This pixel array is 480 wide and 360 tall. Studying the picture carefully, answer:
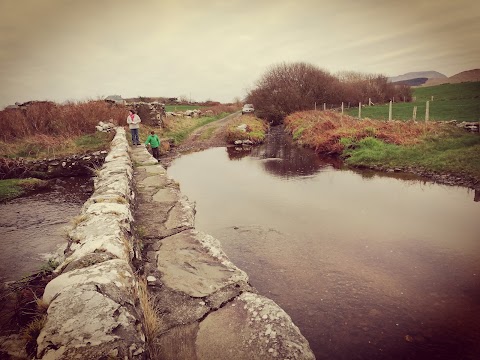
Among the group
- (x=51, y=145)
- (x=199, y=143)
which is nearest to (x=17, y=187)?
(x=51, y=145)

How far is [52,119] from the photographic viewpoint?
599 inches

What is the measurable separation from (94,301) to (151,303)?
34.6 inches

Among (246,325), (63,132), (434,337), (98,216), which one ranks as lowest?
(434,337)

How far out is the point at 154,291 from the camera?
3.17m

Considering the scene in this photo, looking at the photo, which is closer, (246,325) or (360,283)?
(246,325)

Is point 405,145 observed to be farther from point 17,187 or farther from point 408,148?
point 17,187

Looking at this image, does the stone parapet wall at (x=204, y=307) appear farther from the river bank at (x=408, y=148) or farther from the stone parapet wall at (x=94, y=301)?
the river bank at (x=408, y=148)

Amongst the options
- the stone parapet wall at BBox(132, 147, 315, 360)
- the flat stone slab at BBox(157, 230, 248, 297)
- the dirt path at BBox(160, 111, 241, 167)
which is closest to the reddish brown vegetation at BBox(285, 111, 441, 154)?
the dirt path at BBox(160, 111, 241, 167)

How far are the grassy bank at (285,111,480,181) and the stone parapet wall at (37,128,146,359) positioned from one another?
9.17 m

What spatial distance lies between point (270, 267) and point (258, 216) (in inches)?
81.8

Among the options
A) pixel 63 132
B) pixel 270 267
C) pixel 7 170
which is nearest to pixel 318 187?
pixel 270 267

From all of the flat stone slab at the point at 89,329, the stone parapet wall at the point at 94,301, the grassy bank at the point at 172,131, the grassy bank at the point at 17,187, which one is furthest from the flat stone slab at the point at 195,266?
the grassy bank at the point at 172,131

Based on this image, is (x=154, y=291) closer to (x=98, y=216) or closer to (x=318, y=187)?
(x=98, y=216)

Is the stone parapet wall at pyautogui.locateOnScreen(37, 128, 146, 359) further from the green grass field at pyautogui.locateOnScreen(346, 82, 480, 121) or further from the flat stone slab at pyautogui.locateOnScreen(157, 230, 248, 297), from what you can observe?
the green grass field at pyautogui.locateOnScreen(346, 82, 480, 121)
